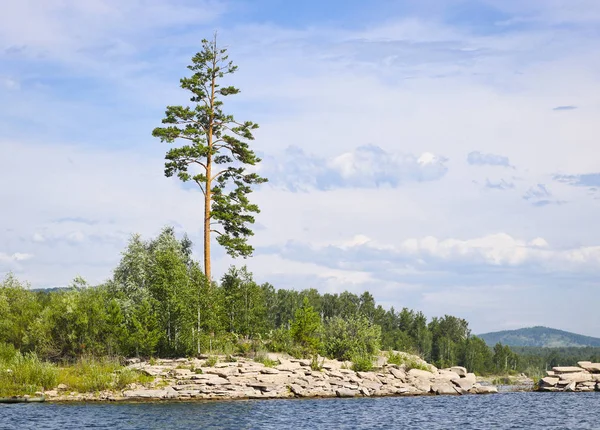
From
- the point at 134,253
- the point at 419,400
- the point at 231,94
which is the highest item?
the point at 231,94

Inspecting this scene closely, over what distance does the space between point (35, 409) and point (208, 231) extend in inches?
1053

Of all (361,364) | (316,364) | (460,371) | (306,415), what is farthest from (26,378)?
(460,371)

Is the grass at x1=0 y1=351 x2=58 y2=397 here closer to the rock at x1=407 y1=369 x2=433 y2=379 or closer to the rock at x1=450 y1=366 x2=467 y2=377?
the rock at x1=407 y1=369 x2=433 y2=379

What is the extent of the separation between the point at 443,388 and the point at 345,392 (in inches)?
459

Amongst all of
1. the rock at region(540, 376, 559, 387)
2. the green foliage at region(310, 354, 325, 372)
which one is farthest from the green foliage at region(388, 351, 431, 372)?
the rock at region(540, 376, 559, 387)

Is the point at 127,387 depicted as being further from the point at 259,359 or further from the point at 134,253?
the point at 134,253

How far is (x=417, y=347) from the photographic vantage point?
134 metres

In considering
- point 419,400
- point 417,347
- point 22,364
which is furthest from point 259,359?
point 417,347

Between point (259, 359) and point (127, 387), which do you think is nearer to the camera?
point (127, 387)

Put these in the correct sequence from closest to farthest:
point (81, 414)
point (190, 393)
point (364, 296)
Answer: point (81, 414)
point (190, 393)
point (364, 296)

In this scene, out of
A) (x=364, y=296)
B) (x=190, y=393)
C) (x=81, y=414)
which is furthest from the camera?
(x=364, y=296)

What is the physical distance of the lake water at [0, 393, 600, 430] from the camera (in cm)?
4072

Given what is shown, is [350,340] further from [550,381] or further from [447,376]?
[550,381]

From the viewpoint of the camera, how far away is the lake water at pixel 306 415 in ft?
134
